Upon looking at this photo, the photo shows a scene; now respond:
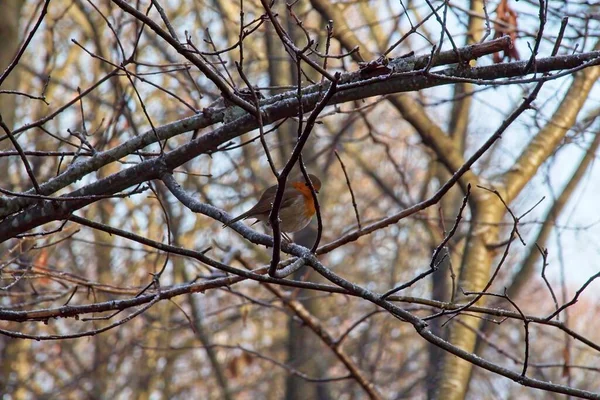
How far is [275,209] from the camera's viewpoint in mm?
1909

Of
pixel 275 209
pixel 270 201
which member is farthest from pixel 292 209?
pixel 275 209

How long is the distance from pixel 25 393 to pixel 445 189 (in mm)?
9586

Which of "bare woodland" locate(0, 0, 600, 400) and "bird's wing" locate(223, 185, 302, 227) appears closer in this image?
"bare woodland" locate(0, 0, 600, 400)

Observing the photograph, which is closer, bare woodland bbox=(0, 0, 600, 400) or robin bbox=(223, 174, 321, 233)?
bare woodland bbox=(0, 0, 600, 400)

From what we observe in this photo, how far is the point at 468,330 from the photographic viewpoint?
4969 mm

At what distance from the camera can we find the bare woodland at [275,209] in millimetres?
2330

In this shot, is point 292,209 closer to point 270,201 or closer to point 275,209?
point 270,201

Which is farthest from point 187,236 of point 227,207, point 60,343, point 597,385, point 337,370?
point 597,385

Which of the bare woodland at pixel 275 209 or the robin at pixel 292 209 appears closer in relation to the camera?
the bare woodland at pixel 275 209

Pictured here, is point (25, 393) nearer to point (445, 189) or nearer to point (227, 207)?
point (227, 207)

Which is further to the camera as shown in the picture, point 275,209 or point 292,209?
point 292,209

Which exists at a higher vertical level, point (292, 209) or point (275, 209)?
point (292, 209)

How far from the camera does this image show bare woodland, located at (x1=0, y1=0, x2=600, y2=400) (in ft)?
7.64

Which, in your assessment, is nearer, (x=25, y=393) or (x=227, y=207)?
(x=227, y=207)
